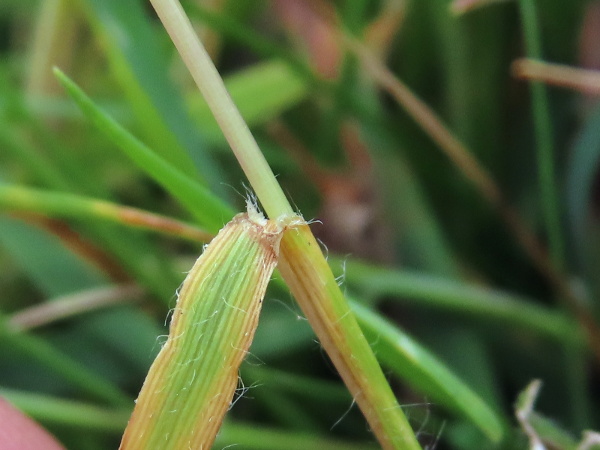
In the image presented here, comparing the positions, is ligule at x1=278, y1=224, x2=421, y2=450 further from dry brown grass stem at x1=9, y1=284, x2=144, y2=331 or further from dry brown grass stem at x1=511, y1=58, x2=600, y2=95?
dry brown grass stem at x1=9, y1=284, x2=144, y2=331

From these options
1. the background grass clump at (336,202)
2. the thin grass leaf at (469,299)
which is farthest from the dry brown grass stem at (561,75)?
the thin grass leaf at (469,299)

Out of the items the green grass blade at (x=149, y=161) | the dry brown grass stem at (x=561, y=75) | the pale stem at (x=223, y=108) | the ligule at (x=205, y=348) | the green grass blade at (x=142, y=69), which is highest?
the green grass blade at (x=142, y=69)

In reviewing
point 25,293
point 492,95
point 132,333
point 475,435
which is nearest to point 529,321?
point 475,435

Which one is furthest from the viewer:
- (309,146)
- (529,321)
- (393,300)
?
(309,146)

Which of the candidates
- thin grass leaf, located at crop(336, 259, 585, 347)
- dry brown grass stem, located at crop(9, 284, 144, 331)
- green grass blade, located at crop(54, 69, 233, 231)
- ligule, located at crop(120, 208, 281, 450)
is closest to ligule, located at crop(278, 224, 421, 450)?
ligule, located at crop(120, 208, 281, 450)

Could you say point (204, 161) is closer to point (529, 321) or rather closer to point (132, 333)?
point (132, 333)

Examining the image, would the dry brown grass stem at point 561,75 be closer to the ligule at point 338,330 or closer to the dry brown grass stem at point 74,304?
the ligule at point 338,330
